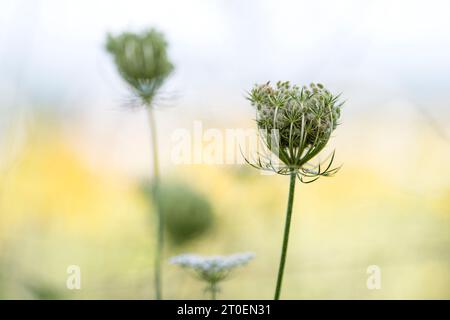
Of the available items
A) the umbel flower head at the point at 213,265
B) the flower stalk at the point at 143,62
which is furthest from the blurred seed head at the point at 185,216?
the umbel flower head at the point at 213,265

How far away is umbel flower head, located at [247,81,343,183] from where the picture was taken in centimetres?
133

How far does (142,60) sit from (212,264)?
0.90 m

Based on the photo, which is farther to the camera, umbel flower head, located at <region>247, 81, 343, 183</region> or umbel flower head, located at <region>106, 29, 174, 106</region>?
umbel flower head, located at <region>106, 29, 174, 106</region>

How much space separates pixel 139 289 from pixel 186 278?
27 cm

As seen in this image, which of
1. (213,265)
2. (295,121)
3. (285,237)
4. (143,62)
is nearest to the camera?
(285,237)

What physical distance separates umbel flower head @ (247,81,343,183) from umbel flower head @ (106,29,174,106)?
0.88 meters

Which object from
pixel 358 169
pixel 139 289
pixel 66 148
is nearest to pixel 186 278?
pixel 139 289

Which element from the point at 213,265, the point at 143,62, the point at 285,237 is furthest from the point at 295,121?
the point at 143,62

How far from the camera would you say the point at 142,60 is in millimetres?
2148

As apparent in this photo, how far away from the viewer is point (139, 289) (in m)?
2.95

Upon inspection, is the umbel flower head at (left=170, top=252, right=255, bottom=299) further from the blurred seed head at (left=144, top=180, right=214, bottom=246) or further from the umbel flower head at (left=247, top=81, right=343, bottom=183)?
the blurred seed head at (left=144, top=180, right=214, bottom=246)

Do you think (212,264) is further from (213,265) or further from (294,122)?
(294,122)

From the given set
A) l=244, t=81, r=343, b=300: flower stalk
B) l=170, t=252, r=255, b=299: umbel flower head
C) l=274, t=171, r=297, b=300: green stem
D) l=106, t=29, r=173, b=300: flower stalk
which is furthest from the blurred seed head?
l=274, t=171, r=297, b=300: green stem
